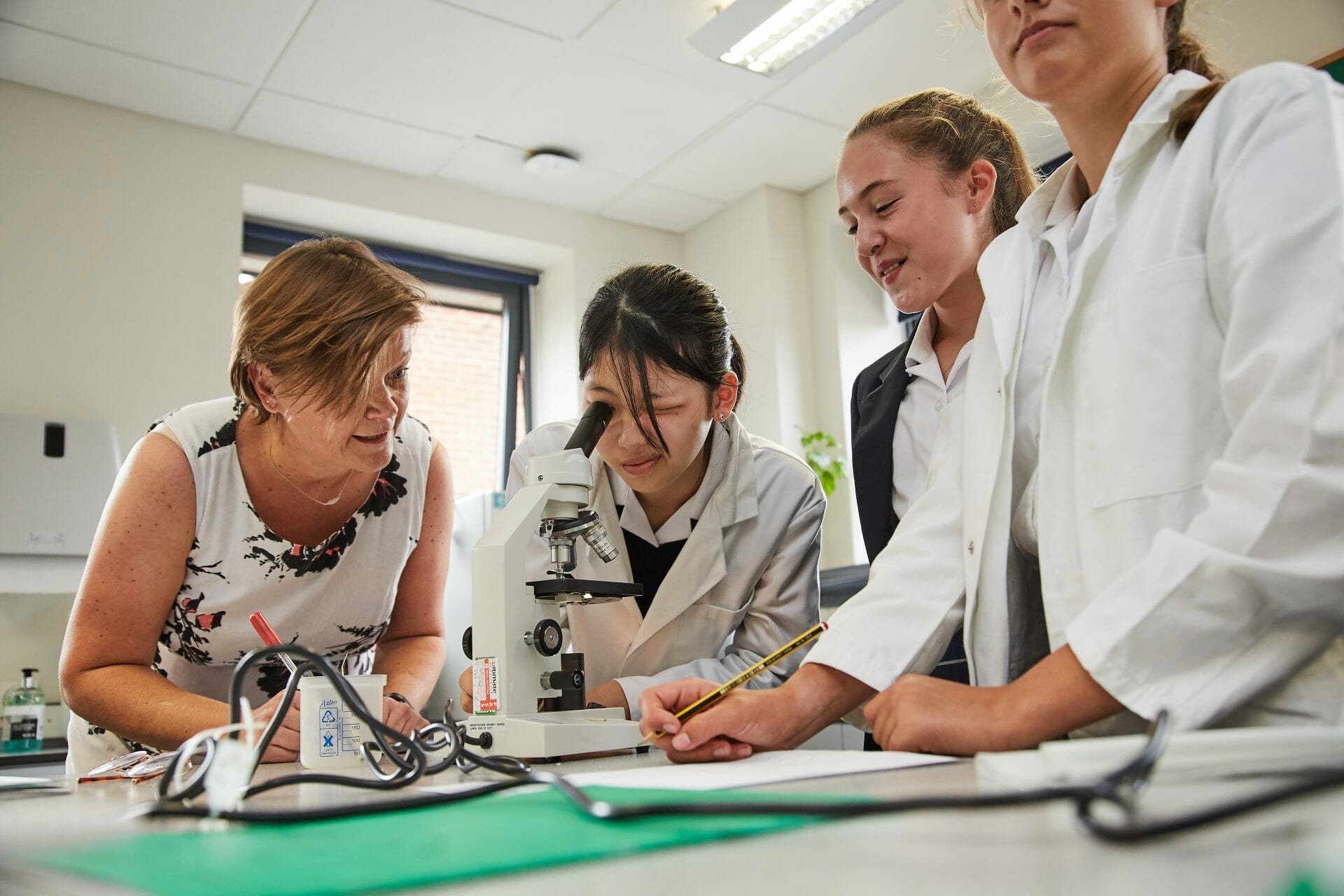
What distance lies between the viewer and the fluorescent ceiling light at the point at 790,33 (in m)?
3.10

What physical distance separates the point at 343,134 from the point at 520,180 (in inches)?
29.7

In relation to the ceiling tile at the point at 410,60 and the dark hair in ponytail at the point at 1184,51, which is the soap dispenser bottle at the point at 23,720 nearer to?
the ceiling tile at the point at 410,60

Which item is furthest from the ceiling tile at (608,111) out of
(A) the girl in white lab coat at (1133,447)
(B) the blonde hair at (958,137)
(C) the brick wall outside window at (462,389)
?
(A) the girl in white lab coat at (1133,447)

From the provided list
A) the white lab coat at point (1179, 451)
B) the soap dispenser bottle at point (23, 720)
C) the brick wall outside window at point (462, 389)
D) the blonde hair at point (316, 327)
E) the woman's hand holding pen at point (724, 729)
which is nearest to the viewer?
the white lab coat at point (1179, 451)

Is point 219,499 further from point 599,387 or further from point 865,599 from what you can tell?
point 865,599

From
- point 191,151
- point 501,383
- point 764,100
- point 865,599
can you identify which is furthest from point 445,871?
point 501,383

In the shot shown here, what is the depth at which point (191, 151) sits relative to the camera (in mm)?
3621

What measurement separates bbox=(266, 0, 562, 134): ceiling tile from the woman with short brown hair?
1692 mm

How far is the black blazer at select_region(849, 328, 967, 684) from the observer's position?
1573 mm

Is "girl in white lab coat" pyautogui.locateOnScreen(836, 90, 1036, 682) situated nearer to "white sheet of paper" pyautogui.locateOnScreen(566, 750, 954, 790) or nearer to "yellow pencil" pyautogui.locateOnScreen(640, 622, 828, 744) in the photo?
"yellow pencil" pyautogui.locateOnScreen(640, 622, 828, 744)

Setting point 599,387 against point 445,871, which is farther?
point 599,387


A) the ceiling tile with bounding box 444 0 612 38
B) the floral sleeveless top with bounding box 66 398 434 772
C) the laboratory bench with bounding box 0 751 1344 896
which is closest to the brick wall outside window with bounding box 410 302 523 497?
the ceiling tile with bounding box 444 0 612 38

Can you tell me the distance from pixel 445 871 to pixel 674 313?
A: 127 centimetres

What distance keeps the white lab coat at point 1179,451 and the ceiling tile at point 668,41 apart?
7.73 ft
